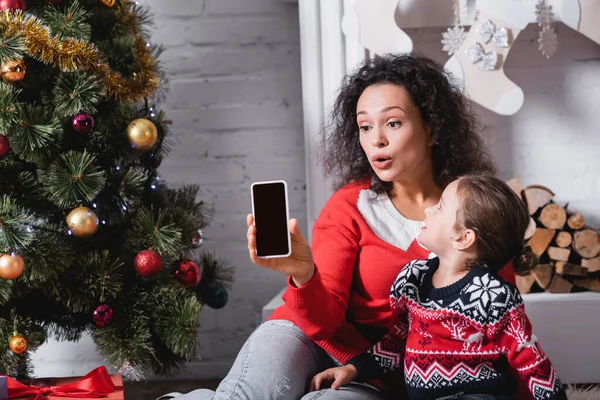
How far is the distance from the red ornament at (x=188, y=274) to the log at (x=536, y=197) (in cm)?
84

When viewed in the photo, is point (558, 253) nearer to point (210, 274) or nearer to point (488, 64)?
point (488, 64)

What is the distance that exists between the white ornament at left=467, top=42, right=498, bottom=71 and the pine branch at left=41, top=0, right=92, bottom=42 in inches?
34.3

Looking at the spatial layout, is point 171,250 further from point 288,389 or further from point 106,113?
point 288,389

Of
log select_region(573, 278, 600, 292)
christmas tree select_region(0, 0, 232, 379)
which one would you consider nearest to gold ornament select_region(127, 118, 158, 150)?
christmas tree select_region(0, 0, 232, 379)

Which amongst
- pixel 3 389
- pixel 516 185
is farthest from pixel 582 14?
pixel 3 389

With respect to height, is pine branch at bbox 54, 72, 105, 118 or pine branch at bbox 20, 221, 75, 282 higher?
pine branch at bbox 54, 72, 105, 118

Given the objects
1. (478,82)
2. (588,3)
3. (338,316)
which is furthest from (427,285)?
(588,3)

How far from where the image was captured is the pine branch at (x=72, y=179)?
1396 millimetres

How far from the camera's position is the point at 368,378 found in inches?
51.6

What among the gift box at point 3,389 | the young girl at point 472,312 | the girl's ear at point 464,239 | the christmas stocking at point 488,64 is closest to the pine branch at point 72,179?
the gift box at point 3,389

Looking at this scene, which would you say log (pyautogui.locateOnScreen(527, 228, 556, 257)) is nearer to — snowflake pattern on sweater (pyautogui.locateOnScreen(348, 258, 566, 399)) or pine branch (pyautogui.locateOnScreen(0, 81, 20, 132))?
snowflake pattern on sweater (pyautogui.locateOnScreen(348, 258, 566, 399))

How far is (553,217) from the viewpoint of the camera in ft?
5.91

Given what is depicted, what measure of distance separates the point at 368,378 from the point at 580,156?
3.24 ft

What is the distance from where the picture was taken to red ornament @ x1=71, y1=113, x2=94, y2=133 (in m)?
1.40
